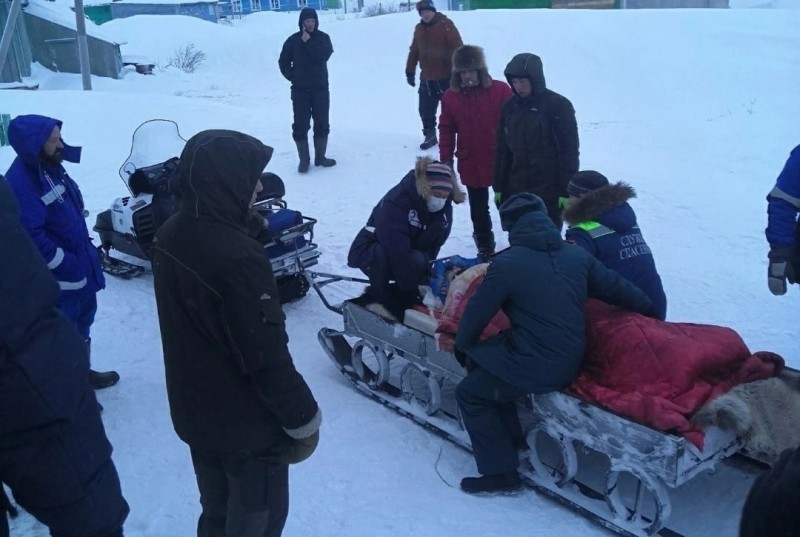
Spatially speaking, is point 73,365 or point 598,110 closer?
point 73,365

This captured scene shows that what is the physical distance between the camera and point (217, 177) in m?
2.24

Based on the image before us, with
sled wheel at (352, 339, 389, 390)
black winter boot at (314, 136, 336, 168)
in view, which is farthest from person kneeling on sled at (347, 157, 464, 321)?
black winter boot at (314, 136, 336, 168)

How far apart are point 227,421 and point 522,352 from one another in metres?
1.47

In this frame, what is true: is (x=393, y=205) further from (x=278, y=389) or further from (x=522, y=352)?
(x=278, y=389)

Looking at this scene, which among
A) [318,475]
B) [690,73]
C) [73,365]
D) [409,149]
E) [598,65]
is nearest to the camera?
[73,365]

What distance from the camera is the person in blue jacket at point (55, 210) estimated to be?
376 cm

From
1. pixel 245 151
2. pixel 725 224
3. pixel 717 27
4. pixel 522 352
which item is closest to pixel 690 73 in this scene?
pixel 717 27

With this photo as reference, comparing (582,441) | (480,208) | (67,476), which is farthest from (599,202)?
(67,476)

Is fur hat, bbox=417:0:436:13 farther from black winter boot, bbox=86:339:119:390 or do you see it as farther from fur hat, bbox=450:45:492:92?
black winter boot, bbox=86:339:119:390

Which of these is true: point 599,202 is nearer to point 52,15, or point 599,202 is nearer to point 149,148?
point 149,148

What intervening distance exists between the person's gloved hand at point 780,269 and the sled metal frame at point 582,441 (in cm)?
123

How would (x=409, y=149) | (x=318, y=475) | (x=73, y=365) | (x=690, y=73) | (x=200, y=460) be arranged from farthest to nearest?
(x=690, y=73)
(x=409, y=149)
(x=318, y=475)
(x=200, y=460)
(x=73, y=365)

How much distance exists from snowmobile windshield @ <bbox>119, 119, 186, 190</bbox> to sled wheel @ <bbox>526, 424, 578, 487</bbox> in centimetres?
392

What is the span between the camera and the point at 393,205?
4.65m
